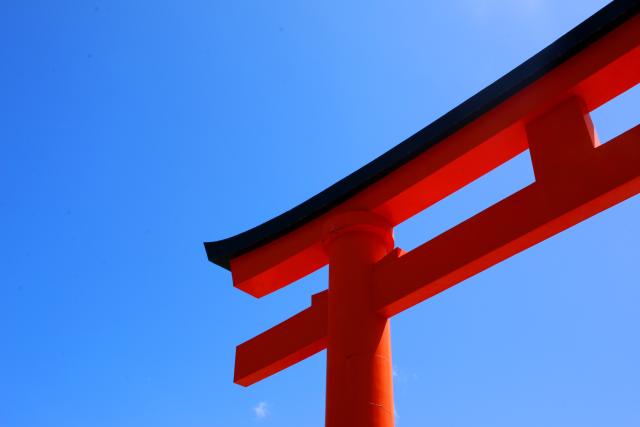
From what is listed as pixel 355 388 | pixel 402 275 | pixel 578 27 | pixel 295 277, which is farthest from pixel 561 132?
pixel 295 277

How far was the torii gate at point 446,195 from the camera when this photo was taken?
3.59 meters

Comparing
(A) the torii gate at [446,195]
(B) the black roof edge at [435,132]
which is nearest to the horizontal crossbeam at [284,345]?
(A) the torii gate at [446,195]

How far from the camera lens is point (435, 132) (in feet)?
14.5

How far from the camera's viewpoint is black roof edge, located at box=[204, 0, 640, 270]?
3842mm

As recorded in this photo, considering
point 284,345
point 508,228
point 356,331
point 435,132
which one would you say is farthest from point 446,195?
point 284,345

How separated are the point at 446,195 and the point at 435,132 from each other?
1.68ft

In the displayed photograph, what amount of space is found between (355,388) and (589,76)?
2492 millimetres

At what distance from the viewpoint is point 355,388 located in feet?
12.1

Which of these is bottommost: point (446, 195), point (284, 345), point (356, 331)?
point (356, 331)

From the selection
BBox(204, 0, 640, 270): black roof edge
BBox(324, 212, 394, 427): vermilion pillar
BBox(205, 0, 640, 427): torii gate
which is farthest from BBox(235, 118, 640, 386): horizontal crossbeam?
BBox(204, 0, 640, 270): black roof edge

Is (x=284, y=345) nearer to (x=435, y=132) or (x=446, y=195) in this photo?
(x=446, y=195)

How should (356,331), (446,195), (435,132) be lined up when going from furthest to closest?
(446,195) → (435,132) → (356,331)

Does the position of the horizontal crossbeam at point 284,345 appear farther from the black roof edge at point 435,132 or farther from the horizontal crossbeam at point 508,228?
the black roof edge at point 435,132

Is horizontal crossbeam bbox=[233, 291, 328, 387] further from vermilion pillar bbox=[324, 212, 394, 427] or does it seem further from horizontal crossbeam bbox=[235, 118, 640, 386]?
vermilion pillar bbox=[324, 212, 394, 427]
